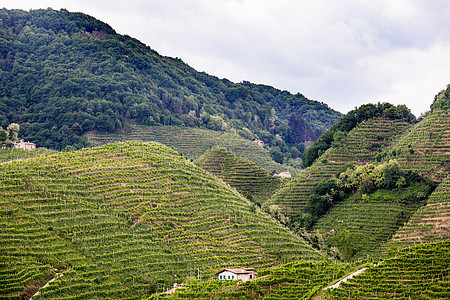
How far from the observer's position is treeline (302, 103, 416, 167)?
77.4 meters

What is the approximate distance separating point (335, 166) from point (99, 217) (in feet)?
118

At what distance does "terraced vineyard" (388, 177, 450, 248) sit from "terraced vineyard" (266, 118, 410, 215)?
45.1ft

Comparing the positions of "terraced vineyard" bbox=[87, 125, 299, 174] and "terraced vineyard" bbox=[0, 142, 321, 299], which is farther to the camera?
"terraced vineyard" bbox=[87, 125, 299, 174]

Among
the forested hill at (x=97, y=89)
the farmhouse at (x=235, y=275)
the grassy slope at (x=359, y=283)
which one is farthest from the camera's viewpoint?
the forested hill at (x=97, y=89)

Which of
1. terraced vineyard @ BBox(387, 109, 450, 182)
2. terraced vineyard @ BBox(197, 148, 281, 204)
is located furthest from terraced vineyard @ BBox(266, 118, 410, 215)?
terraced vineyard @ BBox(197, 148, 281, 204)

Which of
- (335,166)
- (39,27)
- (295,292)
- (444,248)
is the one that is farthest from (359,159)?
(39,27)

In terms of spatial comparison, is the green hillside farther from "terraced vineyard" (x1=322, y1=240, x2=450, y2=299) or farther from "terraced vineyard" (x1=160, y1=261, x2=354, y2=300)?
"terraced vineyard" (x1=322, y1=240, x2=450, y2=299)

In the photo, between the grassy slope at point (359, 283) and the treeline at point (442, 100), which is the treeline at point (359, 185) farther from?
the grassy slope at point (359, 283)

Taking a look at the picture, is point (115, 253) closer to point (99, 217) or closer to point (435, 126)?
point (99, 217)

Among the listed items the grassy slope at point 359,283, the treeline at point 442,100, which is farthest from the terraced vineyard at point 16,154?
the treeline at point 442,100

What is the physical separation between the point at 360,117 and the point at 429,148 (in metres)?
14.8

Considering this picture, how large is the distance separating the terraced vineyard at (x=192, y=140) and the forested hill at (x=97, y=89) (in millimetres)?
2345

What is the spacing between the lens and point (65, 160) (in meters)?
50.9

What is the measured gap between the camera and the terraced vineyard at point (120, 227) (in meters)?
36.8
